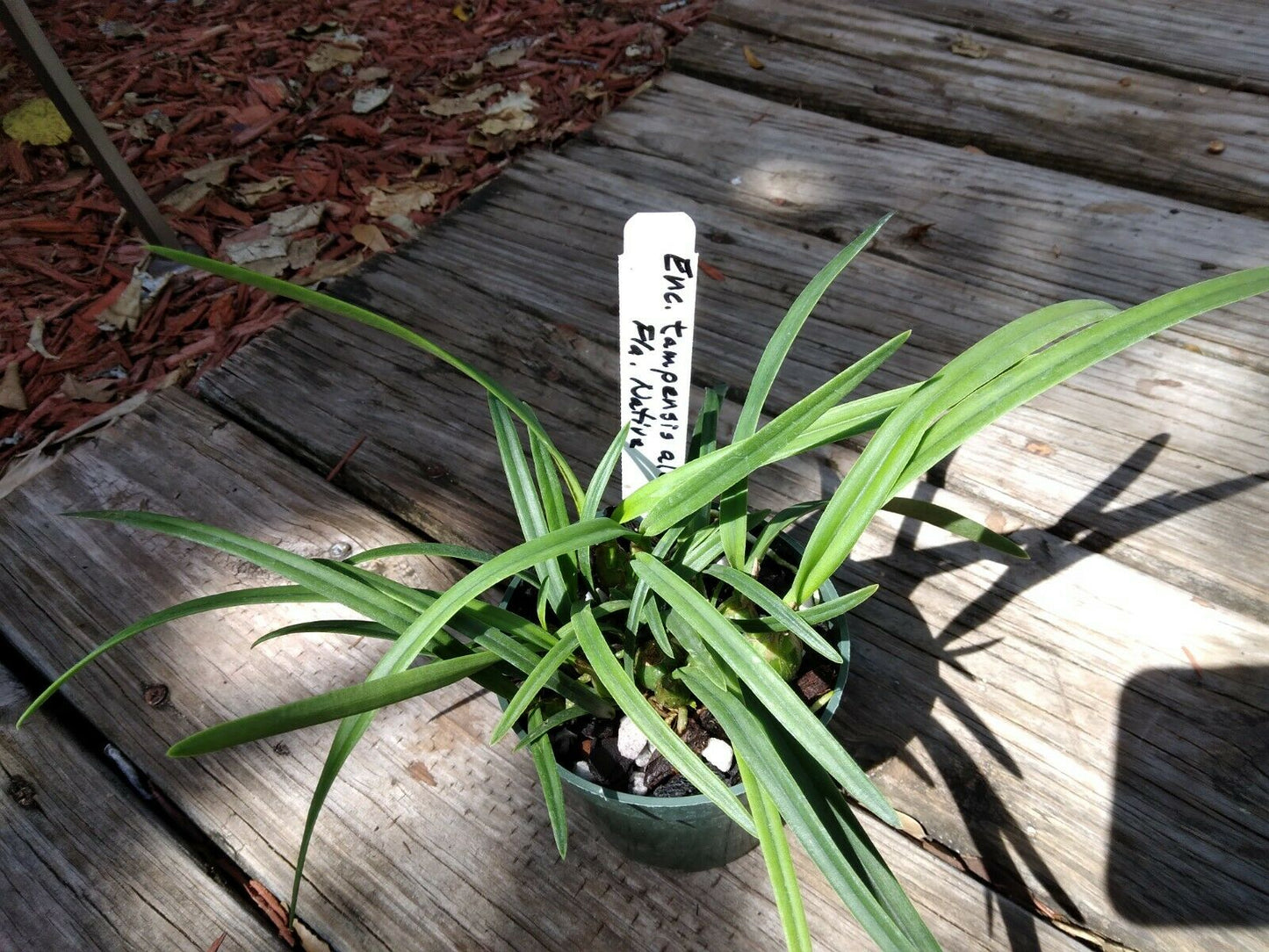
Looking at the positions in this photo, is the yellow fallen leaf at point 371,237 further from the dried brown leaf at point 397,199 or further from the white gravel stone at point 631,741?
the white gravel stone at point 631,741

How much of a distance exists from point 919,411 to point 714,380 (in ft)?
2.06

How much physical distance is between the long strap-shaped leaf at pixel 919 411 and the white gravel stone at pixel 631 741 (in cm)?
23

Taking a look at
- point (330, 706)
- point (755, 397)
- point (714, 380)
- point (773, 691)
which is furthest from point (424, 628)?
point (714, 380)

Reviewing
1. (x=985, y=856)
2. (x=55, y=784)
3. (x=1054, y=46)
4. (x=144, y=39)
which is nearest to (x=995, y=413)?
(x=985, y=856)

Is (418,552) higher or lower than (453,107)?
higher

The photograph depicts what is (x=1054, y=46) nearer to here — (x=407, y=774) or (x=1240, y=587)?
(x=1240, y=587)

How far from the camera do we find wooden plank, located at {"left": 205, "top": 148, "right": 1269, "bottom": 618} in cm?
107

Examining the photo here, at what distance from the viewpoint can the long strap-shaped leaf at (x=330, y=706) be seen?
1.37 ft

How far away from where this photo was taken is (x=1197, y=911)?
78cm

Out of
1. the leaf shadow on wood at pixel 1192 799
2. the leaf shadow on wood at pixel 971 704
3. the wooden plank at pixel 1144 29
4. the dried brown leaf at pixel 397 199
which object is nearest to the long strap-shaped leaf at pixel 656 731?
the leaf shadow on wood at pixel 971 704

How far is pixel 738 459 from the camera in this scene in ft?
1.99

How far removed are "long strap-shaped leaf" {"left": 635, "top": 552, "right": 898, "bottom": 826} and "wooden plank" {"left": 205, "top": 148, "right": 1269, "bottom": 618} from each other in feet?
1.73

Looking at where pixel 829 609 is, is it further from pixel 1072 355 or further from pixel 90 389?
pixel 90 389

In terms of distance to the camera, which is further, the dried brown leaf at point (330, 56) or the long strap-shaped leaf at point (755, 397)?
the dried brown leaf at point (330, 56)
